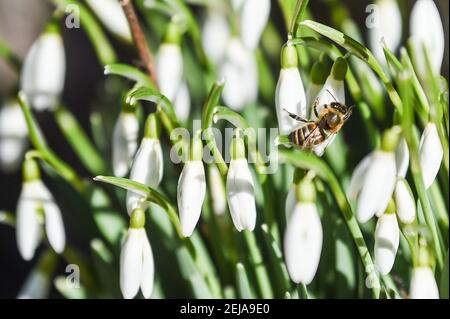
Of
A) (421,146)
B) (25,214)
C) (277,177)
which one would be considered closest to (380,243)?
(421,146)

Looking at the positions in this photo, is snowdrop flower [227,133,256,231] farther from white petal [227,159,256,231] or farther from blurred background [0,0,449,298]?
blurred background [0,0,449,298]

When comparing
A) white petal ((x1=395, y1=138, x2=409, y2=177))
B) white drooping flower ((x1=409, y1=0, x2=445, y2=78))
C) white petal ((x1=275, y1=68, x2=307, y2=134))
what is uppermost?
white drooping flower ((x1=409, y1=0, x2=445, y2=78))

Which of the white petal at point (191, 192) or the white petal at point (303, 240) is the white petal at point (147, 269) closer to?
the white petal at point (191, 192)

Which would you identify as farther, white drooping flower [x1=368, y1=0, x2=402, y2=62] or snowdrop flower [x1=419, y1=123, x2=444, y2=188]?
white drooping flower [x1=368, y1=0, x2=402, y2=62]

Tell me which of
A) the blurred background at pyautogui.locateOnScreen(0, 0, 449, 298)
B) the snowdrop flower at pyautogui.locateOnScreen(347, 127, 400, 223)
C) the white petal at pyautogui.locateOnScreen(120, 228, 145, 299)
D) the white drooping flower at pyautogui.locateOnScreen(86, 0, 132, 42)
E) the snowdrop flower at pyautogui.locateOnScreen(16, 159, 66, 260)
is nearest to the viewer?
the snowdrop flower at pyautogui.locateOnScreen(347, 127, 400, 223)

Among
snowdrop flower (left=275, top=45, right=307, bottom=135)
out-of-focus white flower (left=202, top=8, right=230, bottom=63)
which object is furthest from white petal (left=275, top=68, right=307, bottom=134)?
out-of-focus white flower (left=202, top=8, right=230, bottom=63)

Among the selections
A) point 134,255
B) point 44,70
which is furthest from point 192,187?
point 44,70
